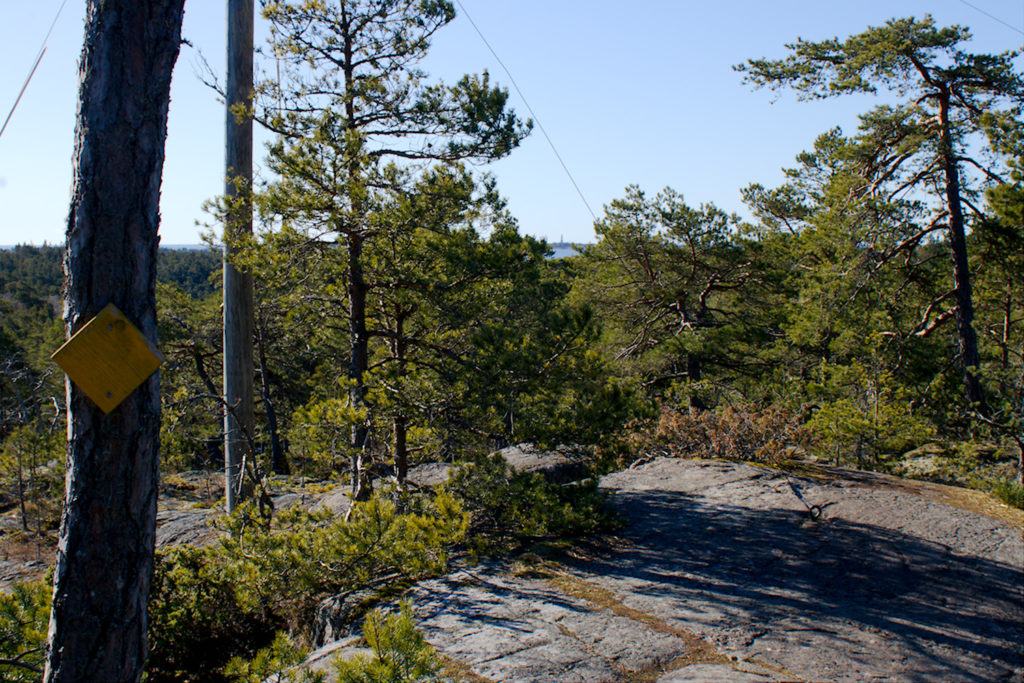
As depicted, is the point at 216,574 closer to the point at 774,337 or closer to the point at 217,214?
the point at 217,214

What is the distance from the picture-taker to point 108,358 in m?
2.38

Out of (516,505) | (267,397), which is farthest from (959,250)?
(267,397)

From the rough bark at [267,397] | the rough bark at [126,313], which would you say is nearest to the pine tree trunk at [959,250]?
the rough bark at [126,313]

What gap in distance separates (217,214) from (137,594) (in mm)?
4975

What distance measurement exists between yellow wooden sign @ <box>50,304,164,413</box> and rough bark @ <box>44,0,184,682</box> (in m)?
0.06

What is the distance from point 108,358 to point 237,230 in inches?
182

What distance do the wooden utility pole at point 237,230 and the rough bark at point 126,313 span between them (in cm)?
404

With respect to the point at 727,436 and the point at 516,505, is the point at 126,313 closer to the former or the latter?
the point at 516,505

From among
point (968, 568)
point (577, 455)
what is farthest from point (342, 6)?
point (968, 568)

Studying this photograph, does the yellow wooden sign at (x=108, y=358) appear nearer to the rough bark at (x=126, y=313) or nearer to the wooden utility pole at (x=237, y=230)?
the rough bark at (x=126, y=313)

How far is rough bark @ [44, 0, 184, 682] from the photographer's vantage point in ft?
7.83

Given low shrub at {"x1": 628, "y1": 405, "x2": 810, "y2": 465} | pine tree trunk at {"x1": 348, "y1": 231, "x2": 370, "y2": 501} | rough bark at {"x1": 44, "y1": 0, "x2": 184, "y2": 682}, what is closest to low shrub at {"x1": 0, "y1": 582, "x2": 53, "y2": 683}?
rough bark at {"x1": 44, "y1": 0, "x2": 184, "y2": 682}

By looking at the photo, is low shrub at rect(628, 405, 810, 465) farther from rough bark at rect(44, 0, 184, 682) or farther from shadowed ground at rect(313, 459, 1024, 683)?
rough bark at rect(44, 0, 184, 682)

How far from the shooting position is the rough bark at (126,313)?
94.0 inches
